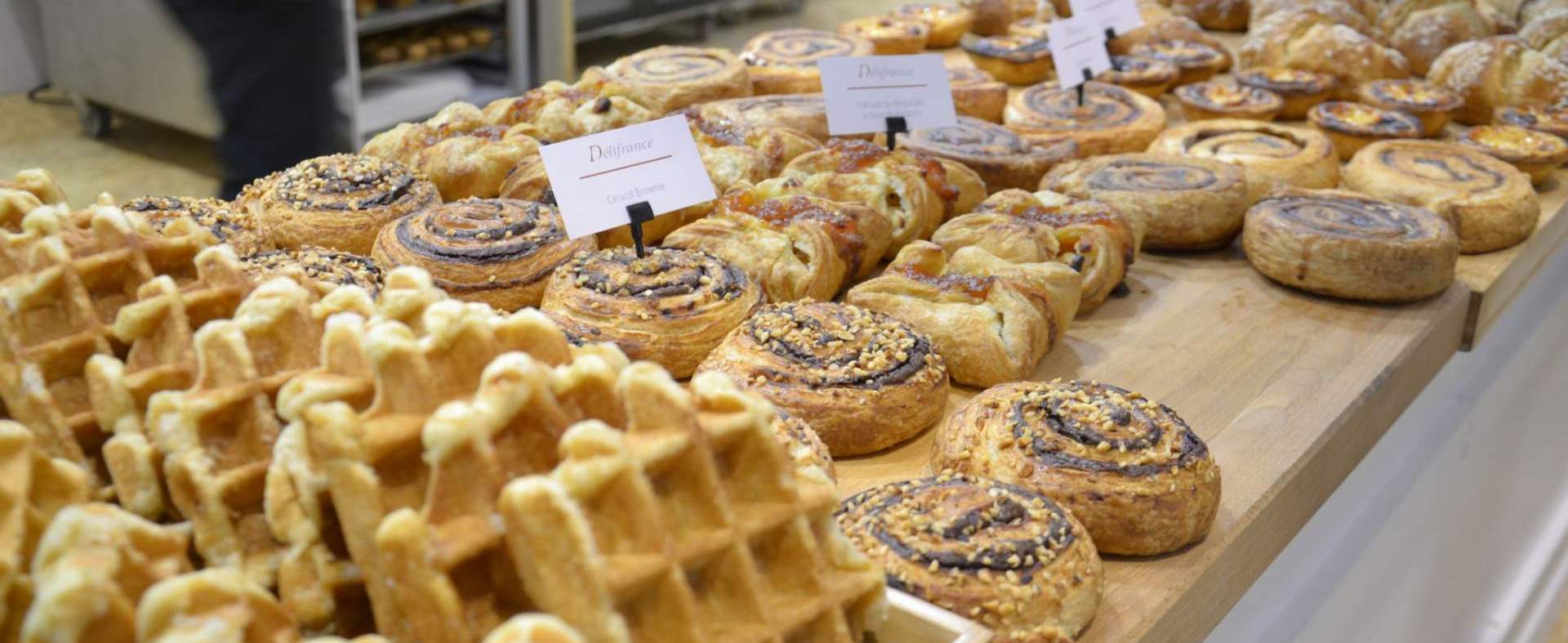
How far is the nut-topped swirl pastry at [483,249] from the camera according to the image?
8.23ft

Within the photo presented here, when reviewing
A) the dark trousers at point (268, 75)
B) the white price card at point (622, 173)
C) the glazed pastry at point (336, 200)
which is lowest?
the dark trousers at point (268, 75)

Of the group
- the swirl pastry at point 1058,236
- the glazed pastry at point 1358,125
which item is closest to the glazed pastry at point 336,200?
the swirl pastry at point 1058,236

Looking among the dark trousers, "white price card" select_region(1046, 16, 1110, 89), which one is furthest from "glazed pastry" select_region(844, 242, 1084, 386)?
the dark trousers

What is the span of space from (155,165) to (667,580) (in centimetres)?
634

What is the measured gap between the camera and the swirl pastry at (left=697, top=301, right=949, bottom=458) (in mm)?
2260

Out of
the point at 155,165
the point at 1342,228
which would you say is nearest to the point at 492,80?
the point at 155,165

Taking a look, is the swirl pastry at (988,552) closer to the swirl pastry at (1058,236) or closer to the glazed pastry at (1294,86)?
the swirl pastry at (1058,236)

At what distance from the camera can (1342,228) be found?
10.5 ft

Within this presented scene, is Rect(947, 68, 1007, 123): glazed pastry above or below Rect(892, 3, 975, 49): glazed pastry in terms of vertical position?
below

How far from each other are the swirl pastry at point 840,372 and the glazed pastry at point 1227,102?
2277 mm

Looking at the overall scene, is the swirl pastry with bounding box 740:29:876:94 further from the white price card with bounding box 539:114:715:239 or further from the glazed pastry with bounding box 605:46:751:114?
the white price card with bounding box 539:114:715:239

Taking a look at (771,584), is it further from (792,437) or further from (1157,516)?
(1157,516)

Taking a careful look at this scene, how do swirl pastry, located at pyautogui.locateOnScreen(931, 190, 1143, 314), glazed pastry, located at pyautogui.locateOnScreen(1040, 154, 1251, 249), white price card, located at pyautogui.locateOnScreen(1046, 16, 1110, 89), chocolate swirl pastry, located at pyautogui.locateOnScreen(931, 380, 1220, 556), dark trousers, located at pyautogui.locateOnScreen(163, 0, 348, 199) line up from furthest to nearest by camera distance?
dark trousers, located at pyautogui.locateOnScreen(163, 0, 348, 199)
white price card, located at pyautogui.locateOnScreen(1046, 16, 1110, 89)
glazed pastry, located at pyautogui.locateOnScreen(1040, 154, 1251, 249)
swirl pastry, located at pyautogui.locateOnScreen(931, 190, 1143, 314)
chocolate swirl pastry, located at pyautogui.locateOnScreen(931, 380, 1220, 556)

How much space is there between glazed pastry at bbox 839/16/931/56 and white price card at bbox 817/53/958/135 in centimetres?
147
